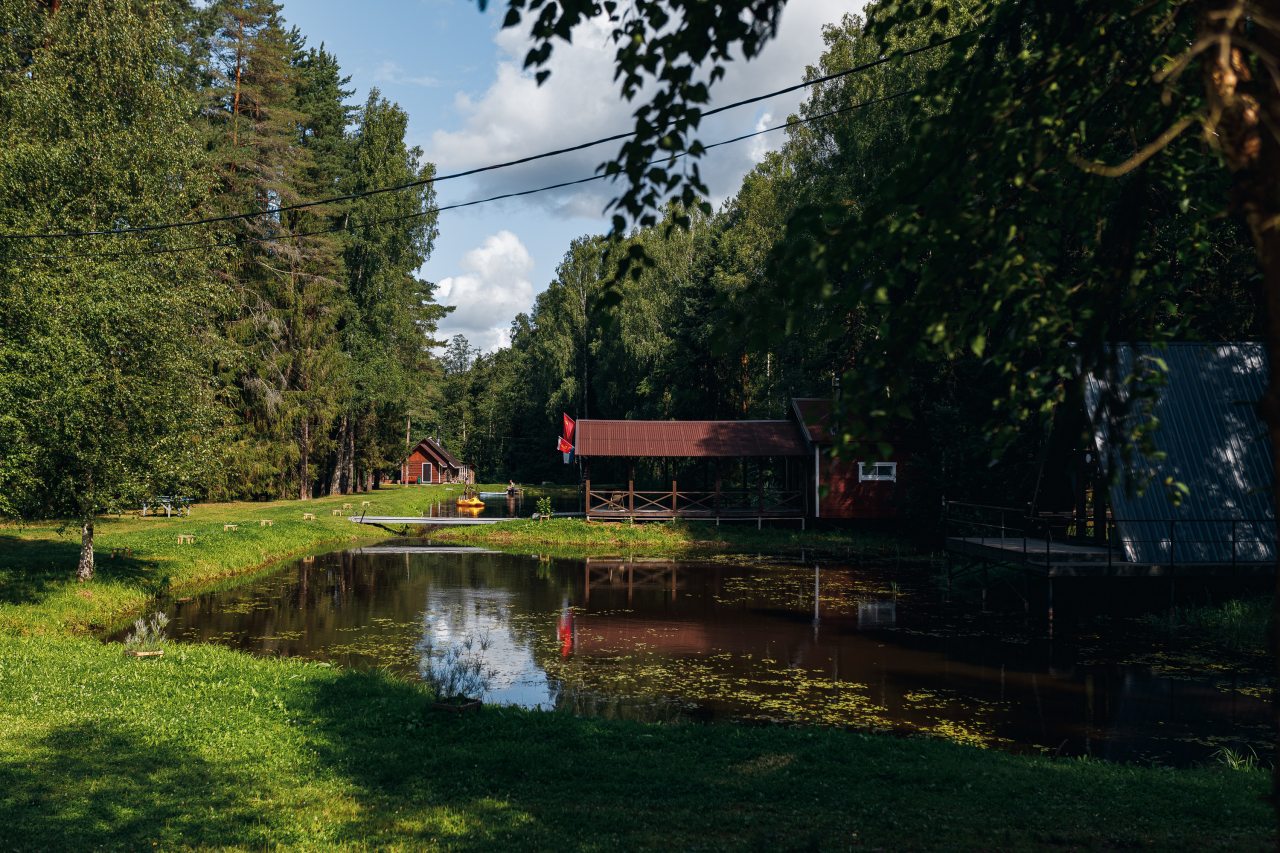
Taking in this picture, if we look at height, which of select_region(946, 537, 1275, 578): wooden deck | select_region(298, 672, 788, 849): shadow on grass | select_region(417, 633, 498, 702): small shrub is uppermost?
select_region(946, 537, 1275, 578): wooden deck

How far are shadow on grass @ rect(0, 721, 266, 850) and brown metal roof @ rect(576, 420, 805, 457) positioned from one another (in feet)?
97.2

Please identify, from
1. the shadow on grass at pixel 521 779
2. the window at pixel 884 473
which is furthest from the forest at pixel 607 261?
the shadow on grass at pixel 521 779

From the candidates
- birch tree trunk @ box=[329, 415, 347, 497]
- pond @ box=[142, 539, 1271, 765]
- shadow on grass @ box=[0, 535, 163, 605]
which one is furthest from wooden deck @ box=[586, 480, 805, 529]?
birch tree trunk @ box=[329, 415, 347, 497]

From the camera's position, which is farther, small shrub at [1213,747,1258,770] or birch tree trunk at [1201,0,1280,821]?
small shrub at [1213,747,1258,770]

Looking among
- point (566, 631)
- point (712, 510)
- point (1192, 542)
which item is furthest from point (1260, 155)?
point (712, 510)

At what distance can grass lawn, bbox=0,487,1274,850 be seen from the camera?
24.4ft

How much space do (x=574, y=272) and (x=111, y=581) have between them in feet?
164

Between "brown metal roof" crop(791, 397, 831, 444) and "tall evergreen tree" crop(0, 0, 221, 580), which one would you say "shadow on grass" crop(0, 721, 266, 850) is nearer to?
"tall evergreen tree" crop(0, 0, 221, 580)

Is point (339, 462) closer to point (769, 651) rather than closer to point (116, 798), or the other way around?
point (769, 651)

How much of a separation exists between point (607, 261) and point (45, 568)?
1655 cm

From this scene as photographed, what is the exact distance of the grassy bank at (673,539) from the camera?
114 ft

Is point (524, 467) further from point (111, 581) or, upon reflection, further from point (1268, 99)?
point (1268, 99)

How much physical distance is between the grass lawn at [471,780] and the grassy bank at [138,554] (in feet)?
16.4

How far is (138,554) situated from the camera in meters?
25.2
